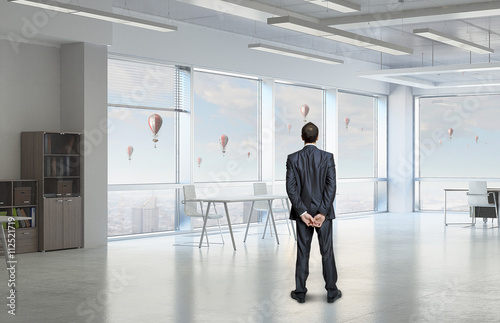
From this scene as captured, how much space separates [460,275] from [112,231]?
5.74 metres

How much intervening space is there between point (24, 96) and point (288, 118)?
652 centimetres

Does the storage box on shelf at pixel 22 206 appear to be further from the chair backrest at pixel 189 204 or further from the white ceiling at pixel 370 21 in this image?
the white ceiling at pixel 370 21

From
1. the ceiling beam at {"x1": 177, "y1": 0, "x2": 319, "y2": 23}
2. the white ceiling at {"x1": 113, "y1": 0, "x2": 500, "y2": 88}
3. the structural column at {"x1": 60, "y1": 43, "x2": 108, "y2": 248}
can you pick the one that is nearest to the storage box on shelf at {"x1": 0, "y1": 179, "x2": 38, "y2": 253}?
the structural column at {"x1": 60, "y1": 43, "x2": 108, "y2": 248}

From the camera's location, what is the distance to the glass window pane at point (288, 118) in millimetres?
14625

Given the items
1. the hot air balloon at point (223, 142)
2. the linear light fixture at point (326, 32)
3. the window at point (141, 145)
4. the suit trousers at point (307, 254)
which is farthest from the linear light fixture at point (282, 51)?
the suit trousers at point (307, 254)

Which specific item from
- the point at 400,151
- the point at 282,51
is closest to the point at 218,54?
the point at 282,51

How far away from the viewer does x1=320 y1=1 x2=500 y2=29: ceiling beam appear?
30.1ft

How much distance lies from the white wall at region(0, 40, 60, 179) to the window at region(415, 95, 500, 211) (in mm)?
10937

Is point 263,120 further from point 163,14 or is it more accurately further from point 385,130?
point 385,130

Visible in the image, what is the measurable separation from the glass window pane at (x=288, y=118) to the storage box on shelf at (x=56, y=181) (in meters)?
5.42

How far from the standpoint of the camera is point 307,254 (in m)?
5.79

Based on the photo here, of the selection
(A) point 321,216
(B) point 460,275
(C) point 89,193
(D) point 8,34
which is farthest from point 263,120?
(A) point 321,216

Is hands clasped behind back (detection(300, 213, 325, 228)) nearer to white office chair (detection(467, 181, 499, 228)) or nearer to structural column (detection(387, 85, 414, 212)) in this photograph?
white office chair (detection(467, 181, 499, 228))

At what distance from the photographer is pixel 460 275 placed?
7.31 m
